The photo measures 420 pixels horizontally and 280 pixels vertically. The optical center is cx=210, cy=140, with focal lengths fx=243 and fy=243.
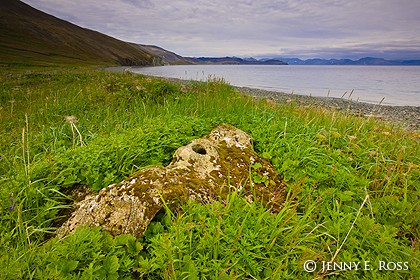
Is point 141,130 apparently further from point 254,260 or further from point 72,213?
point 254,260

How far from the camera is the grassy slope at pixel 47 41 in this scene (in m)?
80.1

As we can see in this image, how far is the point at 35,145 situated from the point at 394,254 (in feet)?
19.4

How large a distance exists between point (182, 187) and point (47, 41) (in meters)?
126

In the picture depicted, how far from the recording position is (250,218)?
2.59 metres

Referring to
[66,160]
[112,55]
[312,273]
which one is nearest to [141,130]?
[66,160]

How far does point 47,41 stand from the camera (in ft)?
332

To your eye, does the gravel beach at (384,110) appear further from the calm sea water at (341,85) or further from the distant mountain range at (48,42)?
the distant mountain range at (48,42)

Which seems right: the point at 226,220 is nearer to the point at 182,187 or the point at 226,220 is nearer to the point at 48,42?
the point at 182,187

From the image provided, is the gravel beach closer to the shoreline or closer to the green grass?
the shoreline

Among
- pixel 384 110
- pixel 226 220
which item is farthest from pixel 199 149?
pixel 384 110

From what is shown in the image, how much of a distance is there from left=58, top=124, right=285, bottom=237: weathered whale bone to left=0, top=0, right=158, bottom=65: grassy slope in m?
80.4

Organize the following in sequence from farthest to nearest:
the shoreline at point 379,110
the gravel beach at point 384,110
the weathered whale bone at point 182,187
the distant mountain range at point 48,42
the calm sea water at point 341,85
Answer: the distant mountain range at point 48,42, the calm sea water at point 341,85, the gravel beach at point 384,110, the shoreline at point 379,110, the weathered whale bone at point 182,187

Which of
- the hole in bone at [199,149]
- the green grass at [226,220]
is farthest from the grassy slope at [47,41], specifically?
the hole in bone at [199,149]

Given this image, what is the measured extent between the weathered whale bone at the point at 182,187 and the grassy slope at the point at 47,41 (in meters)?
80.4
